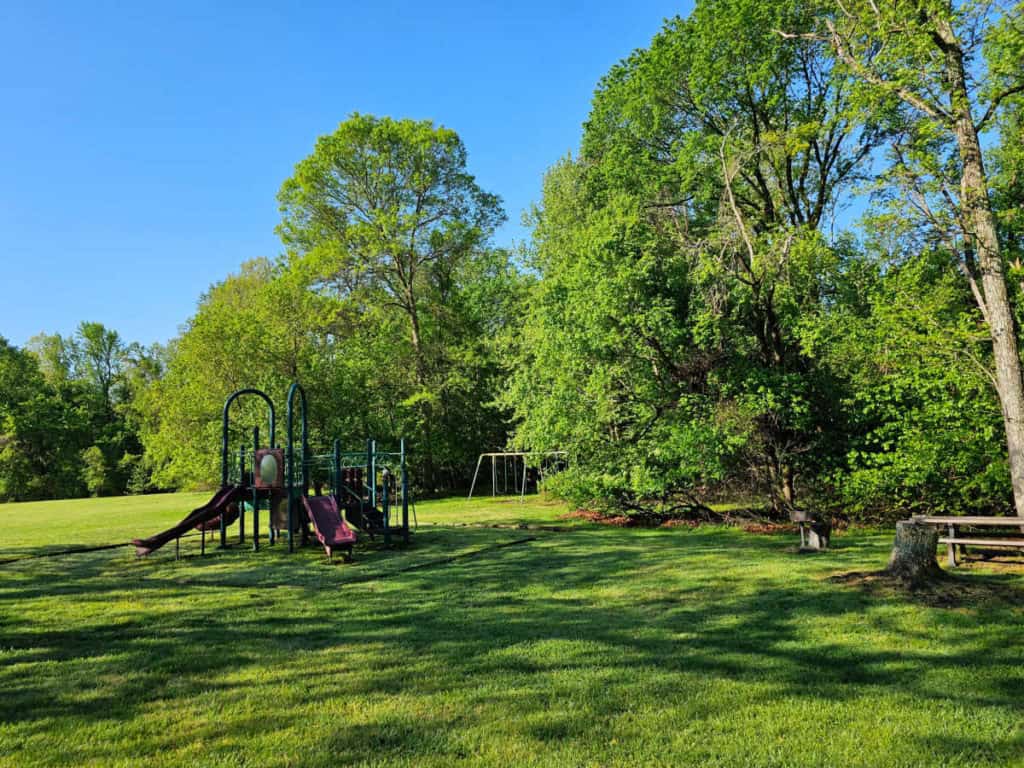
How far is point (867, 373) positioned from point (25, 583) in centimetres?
1497

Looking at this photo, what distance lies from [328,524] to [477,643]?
620 cm

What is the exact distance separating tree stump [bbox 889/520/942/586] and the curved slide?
33.9ft

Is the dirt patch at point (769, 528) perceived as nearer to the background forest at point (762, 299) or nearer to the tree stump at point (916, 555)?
the background forest at point (762, 299)

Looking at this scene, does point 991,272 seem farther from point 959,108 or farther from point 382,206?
point 382,206

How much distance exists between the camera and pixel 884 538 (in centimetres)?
1188

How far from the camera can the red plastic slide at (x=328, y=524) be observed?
10.5m

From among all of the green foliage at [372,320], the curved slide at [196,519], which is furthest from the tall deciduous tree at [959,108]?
the green foliage at [372,320]

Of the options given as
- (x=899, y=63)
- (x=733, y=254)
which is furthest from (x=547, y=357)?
(x=899, y=63)

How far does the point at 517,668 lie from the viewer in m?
4.86

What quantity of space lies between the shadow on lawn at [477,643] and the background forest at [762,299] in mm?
4683

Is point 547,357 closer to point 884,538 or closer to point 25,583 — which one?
point 884,538

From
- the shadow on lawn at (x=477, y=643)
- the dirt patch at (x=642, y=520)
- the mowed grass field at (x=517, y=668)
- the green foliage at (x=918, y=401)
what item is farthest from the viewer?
the dirt patch at (x=642, y=520)

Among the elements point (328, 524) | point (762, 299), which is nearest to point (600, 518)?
point (762, 299)

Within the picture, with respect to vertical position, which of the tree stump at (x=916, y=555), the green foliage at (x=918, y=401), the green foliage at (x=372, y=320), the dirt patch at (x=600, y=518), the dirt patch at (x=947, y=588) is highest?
the green foliage at (x=372, y=320)
